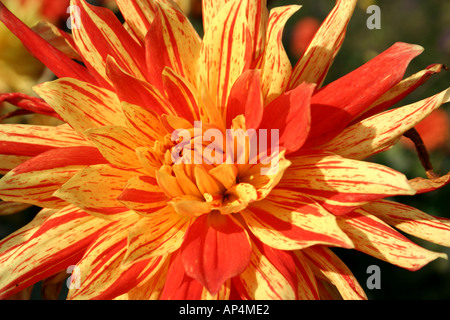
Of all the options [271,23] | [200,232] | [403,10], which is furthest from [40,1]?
[403,10]

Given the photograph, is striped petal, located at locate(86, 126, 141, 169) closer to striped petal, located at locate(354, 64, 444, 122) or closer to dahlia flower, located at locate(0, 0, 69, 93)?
striped petal, located at locate(354, 64, 444, 122)

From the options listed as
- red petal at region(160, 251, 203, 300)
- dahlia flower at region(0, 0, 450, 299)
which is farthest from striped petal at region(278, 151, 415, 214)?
red petal at region(160, 251, 203, 300)

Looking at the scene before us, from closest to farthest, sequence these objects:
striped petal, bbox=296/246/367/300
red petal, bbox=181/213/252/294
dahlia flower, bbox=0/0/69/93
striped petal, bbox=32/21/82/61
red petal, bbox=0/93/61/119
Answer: red petal, bbox=181/213/252/294
striped petal, bbox=296/246/367/300
red petal, bbox=0/93/61/119
striped petal, bbox=32/21/82/61
dahlia flower, bbox=0/0/69/93

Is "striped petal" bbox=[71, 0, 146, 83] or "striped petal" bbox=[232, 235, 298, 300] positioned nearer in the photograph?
"striped petal" bbox=[232, 235, 298, 300]

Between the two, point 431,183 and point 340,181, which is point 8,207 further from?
point 431,183

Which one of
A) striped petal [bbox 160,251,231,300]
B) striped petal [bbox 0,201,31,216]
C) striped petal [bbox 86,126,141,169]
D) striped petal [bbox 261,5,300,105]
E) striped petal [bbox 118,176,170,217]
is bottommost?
striped petal [bbox 160,251,231,300]

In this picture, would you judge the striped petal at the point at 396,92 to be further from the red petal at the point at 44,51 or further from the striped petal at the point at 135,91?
the red petal at the point at 44,51

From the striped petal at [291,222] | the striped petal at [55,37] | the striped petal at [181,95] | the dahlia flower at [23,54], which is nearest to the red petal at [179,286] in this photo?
the striped petal at [291,222]
